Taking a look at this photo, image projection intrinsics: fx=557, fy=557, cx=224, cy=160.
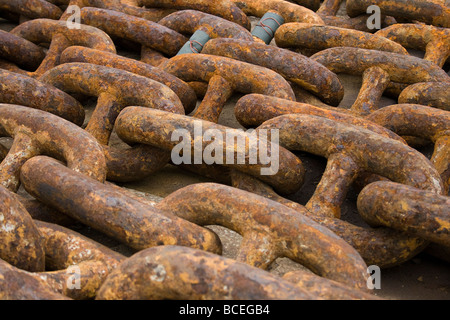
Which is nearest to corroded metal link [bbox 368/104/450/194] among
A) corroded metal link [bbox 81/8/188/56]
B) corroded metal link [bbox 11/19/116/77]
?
corroded metal link [bbox 81/8/188/56]

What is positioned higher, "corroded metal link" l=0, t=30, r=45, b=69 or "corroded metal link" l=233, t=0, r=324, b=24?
"corroded metal link" l=233, t=0, r=324, b=24

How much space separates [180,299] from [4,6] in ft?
9.52

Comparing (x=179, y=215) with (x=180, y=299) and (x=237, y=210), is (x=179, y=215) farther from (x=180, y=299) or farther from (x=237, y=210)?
(x=180, y=299)

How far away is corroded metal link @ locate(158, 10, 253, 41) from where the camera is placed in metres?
3.01

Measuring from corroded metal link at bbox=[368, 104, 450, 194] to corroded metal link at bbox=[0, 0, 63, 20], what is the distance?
2.23 metres

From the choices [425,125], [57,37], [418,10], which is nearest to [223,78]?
[425,125]

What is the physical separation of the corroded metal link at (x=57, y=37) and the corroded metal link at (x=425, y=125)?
4.82ft

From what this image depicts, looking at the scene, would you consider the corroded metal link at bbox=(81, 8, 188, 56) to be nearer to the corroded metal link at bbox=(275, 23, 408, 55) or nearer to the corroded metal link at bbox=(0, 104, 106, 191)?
the corroded metal link at bbox=(275, 23, 408, 55)

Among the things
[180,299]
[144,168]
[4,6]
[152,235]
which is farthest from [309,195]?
[4,6]

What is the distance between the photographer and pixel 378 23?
11.0 feet

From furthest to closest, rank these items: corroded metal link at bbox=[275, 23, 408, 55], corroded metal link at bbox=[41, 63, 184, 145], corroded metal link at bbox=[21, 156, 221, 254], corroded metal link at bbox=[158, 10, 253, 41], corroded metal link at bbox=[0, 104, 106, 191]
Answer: corroded metal link at bbox=[158, 10, 253, 41] → corroded metal link at bbox=[275, 23, 408, 55] → corroded metal link at bbox=[41, 63, 184, 145] → corroded metal link at bbox=[0, 104, 106, 191] → corroded metal link at bbox=[21, 156, 221, 254]

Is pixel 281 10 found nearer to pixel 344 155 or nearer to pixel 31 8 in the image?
pixel 31 8

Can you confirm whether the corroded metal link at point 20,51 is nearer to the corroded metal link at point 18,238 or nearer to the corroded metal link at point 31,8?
the corroded metal link at point 31,8

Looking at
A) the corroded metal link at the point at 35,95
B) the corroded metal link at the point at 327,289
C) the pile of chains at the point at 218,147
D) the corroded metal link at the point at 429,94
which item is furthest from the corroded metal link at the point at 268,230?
the corroded metal link at the point at 429,94
